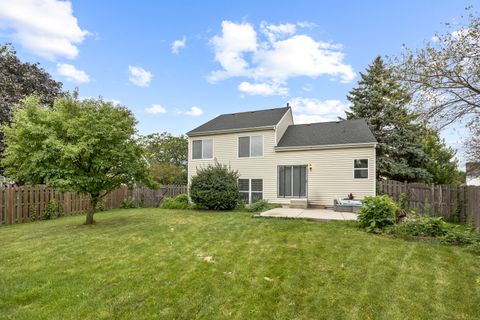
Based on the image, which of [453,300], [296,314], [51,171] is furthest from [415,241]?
[51,171]

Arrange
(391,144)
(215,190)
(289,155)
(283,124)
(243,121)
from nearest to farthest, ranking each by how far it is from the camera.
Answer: (215,190), (289,155), (283,124), (243,121), (391,144)

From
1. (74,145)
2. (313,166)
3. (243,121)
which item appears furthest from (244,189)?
(74,145)

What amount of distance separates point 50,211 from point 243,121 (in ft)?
36.4

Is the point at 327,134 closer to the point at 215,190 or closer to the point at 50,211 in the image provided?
the point at 215,190

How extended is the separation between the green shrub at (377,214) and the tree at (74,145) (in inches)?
292

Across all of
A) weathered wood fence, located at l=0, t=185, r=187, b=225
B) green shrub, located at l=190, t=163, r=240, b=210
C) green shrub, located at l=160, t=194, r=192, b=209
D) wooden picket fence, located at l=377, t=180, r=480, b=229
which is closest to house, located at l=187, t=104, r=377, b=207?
wooden picket fence, located at l=377, t=180, r=480, b=229

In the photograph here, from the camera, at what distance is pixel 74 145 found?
8.41 metres

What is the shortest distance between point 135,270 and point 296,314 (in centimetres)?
282

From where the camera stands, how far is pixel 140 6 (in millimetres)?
12242

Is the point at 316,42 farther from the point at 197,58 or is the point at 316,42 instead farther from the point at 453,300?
the point at 453,300

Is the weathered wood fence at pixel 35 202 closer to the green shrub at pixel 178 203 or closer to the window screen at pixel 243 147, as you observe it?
the green shrub at pixel 178 203

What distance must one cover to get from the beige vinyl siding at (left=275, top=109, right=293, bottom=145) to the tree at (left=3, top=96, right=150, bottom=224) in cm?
858

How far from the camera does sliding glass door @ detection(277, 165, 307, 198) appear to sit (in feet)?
49.4

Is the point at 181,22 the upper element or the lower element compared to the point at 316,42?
upper
